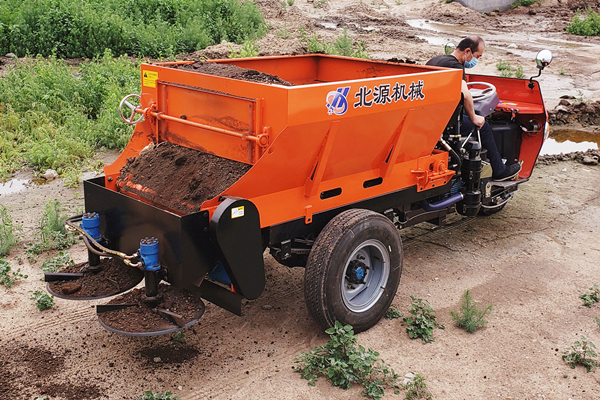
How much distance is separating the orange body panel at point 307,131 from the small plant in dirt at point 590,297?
1.53 metres

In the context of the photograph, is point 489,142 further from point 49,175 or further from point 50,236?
point 49,175

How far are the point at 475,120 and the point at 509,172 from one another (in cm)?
101

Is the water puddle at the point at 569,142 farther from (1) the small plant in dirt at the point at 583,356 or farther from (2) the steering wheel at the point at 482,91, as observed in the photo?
(1) the small plant in dirt at the point at 583,356

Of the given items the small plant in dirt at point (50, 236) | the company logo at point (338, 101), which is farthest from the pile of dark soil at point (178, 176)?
the small plant in dirt at point (50, 236)

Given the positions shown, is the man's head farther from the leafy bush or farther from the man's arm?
the leafy bush

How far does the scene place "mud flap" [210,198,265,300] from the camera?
3596mm

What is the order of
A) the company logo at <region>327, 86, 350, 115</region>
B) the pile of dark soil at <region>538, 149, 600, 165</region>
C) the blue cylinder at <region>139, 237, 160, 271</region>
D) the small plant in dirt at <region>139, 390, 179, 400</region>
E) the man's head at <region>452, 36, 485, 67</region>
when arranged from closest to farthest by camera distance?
the small plant in dirt at <region>139, 390, 179, 400</region> < the blue cylinder at <region>139, 237, 160, 271</region> < the company logo at <region>327, 86, 350, 115</region> < the man's head at <region>452, 36, 485, 67</region> < the pile of dark soil at <region>538, 149, 600, 165</region>

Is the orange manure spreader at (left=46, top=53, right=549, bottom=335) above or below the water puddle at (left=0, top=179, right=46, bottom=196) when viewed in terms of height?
above

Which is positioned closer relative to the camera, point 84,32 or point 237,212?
point 237,212

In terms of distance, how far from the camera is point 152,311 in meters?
3.90

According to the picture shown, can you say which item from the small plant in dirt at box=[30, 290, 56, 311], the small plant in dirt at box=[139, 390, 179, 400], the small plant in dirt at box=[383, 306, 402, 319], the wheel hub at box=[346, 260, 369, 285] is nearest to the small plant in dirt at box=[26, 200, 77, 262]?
the small plant in dirt at box=[30, 290, 56, 311]

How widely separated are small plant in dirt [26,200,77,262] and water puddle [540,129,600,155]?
6912 mm

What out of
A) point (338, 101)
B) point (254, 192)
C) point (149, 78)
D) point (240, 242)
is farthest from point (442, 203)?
point (149, 78)

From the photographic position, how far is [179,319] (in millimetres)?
3725
